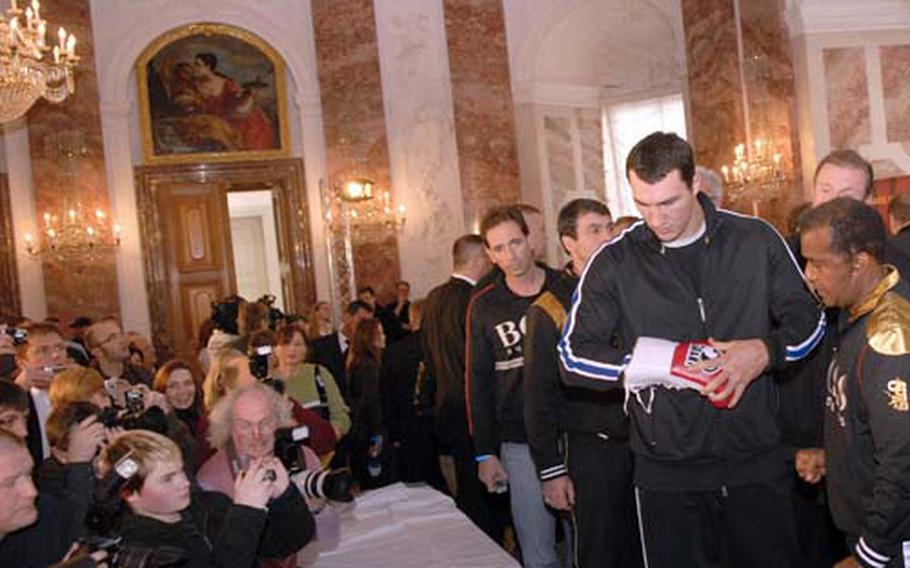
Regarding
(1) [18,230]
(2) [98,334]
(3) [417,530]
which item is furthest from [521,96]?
(3) [417,530]

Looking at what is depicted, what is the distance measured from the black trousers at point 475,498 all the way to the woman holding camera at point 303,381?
3.31ft

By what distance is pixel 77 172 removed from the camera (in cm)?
1408

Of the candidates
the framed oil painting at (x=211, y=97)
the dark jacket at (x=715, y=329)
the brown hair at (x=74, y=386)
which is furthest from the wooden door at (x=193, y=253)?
the dark jacket at (x=715, y=329)

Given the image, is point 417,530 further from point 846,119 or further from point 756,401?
point 846,119

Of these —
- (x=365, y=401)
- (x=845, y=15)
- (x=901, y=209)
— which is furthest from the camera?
(x=845, y=15)

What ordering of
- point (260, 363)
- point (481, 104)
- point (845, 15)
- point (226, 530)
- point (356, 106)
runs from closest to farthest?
point (226, 530) < point (260, 363) < point (845, 15) < point (356, 106) < point (481, 104)

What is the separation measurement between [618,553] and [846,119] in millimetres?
10106

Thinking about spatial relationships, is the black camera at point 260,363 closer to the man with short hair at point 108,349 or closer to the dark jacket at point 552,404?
the dark jacket at point 552,404

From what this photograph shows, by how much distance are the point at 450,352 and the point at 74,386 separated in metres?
2.23

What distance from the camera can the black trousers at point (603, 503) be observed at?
4602mm

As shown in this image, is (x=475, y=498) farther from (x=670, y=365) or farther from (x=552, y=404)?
(x=670, y=365)

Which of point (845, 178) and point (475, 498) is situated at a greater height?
point (845, 178)

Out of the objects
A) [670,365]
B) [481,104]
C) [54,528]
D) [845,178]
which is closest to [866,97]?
[481,104]

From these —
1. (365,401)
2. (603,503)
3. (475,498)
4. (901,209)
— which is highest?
(901,209)
